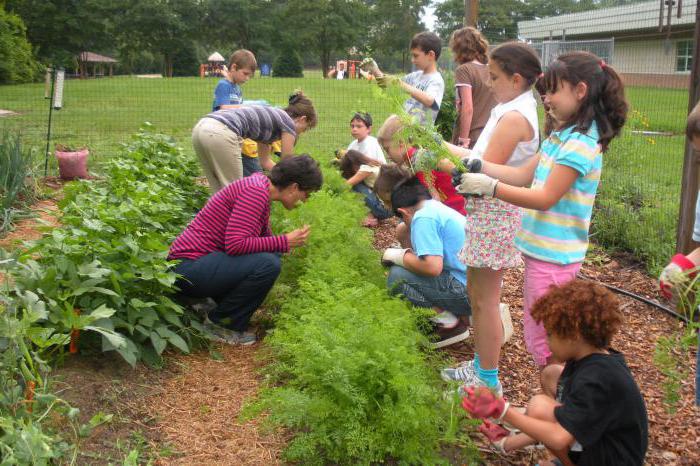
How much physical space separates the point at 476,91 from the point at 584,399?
3508 mm

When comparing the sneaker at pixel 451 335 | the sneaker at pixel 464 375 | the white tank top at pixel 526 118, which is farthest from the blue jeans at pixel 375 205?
the white tank top at pixel 526 118

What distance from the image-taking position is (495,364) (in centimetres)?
326

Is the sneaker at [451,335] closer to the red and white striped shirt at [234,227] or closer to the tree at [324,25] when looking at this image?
the red and white striped shirt at [234,227]

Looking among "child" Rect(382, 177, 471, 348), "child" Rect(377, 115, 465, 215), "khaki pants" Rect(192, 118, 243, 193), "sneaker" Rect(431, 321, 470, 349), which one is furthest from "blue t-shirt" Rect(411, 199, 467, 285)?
"khaki pants" Rect(192, 118, 243, 193)

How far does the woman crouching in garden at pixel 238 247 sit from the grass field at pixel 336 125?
2.10 feet

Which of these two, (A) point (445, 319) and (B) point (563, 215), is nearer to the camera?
(B) point (563, 215)

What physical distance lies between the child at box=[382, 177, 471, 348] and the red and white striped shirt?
2.23 feet

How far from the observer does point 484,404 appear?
2.28 m

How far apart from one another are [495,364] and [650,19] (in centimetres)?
412

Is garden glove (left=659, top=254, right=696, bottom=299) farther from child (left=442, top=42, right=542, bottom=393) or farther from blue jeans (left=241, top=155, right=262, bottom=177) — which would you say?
blue jeans (left=241, top=155, right=262, bottom=177)

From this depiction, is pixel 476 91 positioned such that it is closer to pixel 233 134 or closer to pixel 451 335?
pixel 233 134

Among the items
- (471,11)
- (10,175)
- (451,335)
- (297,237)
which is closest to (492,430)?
(451,335)

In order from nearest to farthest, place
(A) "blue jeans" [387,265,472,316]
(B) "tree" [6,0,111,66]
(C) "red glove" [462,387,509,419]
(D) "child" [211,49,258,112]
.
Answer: (C) "red glove" [462,387,509,419]
(A) "blue jeans" [387,265,472,316]
(D) "child" [211,49,258,112]
(B) "tree" [6,0,111,66]

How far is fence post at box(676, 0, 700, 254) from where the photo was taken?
173 inches
